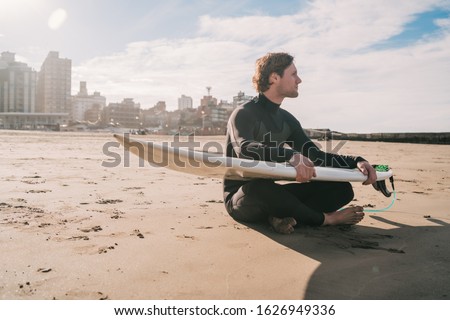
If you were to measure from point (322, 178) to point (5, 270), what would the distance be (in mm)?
2186

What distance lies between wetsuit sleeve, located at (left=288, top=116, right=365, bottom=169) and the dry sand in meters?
0.60

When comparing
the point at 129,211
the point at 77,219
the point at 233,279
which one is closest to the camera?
the point at 233,279

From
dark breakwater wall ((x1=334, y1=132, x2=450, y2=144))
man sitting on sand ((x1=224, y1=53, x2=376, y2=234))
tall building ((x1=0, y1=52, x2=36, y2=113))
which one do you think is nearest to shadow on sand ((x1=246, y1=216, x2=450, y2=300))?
man sitting on sand ((x1=224, y1=53, x2=376, y2=234))

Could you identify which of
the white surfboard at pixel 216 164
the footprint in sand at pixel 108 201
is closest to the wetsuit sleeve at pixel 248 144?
the white surfboard at pixel 216 164

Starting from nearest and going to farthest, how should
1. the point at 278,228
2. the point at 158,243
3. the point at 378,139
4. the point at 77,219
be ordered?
1. the point at 158,243
2. the point at 278,228
3. the point at 77,219
4. the point at 378,139

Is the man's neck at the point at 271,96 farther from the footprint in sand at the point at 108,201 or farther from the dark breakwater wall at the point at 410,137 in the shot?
the dark breakwater wall at the point at 410,137

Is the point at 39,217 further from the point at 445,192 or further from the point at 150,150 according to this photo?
the point at 445,192

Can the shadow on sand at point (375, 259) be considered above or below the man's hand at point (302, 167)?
below

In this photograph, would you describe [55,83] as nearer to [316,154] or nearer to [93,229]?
[93,229]

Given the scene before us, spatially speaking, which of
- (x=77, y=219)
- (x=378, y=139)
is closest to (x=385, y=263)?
(x=77, y=219)

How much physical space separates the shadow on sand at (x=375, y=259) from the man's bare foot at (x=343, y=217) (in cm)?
6

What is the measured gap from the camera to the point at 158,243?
2.51 meters

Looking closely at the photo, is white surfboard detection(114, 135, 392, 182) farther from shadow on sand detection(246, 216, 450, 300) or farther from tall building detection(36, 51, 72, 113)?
tall building detection(36, 51, 72, 113)

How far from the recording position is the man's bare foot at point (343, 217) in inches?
114
